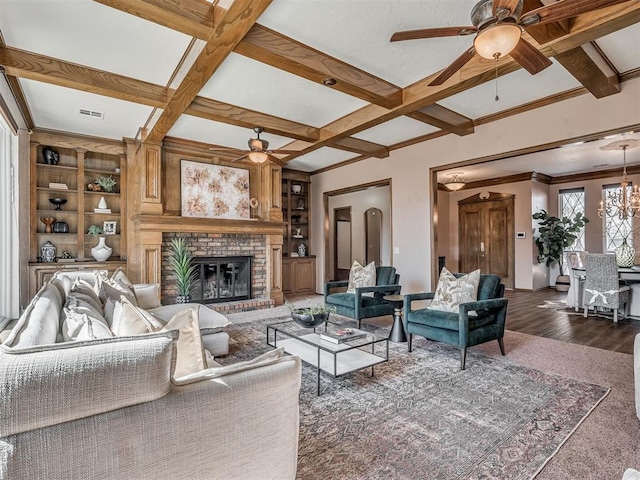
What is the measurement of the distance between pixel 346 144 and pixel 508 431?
14.7 feet

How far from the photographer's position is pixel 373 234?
31.5ft

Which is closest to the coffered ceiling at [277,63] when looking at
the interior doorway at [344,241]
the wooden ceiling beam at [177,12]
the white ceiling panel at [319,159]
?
the wooden ceiling beam at [177,12]

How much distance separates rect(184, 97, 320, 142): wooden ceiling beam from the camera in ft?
13.4

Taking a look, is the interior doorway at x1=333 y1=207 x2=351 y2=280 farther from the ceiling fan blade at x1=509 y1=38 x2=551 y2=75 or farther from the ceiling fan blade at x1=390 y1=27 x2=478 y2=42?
the ceiling fan blade at x1=390 y1=27 x2=478 y2=42

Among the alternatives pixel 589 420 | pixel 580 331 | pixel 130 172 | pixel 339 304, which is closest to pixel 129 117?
pixel 130 172

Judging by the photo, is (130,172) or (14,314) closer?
(14,314)

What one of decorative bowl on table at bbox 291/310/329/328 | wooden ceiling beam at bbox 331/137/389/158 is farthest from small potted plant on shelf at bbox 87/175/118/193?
decorative bowl on table at bbox 291/310/329/328

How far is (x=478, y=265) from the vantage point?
908 centimetres

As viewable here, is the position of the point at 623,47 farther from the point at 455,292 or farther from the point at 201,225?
the point at 201,225

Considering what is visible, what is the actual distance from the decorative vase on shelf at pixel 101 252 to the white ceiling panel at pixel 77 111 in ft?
5.65

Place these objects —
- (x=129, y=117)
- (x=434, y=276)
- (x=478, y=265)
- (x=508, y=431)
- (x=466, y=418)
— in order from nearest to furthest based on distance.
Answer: (x=508, y=431) → (x=466, y=418) → (x=129, y=117) → (x=434, y=276) → (x=478, y=265)

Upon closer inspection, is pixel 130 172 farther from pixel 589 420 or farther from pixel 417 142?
pixel 589 420

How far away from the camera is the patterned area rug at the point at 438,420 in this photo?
5.95ft

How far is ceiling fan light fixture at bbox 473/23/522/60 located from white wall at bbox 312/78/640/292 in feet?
7.97
